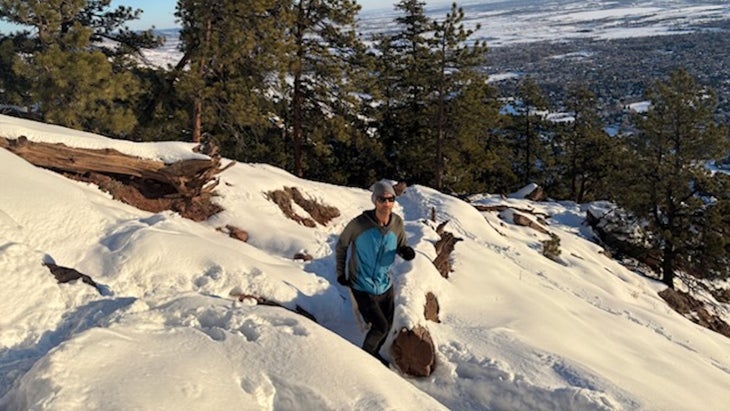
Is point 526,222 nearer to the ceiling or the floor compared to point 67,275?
nearer to the floor

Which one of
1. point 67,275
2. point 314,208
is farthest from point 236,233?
Answer: point 67,275

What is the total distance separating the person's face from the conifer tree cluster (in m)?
12.4

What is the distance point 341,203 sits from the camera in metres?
13.2

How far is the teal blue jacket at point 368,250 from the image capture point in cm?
475

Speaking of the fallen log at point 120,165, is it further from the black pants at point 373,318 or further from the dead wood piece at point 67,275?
the black pants at point 373,318

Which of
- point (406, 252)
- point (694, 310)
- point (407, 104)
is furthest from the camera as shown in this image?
point (407, 104)

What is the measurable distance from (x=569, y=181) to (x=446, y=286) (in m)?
30.8

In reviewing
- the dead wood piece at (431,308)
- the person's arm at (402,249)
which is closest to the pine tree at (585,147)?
the dead wood piece at (431,308)

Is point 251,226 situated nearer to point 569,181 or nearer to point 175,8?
point 175,8

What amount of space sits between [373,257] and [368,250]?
3.5 inches

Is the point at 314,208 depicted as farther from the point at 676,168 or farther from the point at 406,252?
the point at 676,168

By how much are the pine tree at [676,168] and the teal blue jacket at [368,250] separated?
50.2ft

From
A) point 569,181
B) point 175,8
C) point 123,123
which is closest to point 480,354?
point 123,123

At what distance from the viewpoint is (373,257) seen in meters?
4.83
